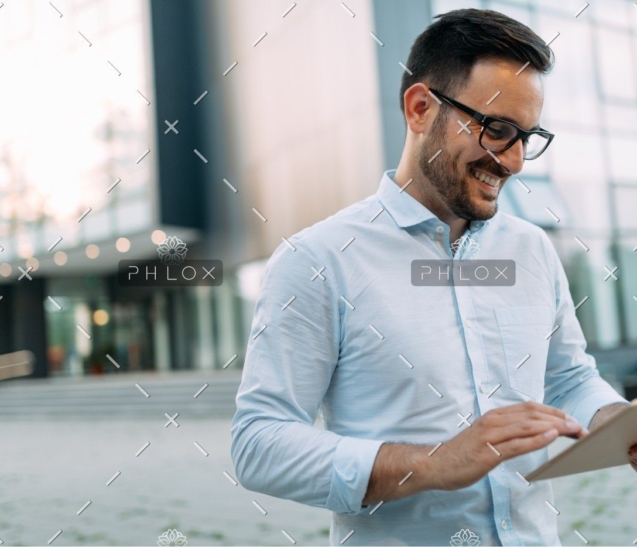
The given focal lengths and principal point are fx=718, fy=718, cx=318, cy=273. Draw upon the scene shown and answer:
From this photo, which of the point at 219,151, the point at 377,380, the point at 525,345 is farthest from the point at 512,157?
the point at 219,151

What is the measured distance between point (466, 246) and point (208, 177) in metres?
13.9

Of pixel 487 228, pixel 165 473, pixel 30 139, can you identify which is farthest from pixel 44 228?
pixel 487 228

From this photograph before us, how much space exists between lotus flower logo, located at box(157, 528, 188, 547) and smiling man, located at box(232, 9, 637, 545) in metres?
2.67

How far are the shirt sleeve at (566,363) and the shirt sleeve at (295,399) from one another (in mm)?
502

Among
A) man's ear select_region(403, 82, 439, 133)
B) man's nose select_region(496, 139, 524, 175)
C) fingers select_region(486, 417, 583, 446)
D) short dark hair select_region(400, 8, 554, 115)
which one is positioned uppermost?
short dark hair select_region(400, 8, 554, 115)

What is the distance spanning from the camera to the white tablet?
92 centimetres

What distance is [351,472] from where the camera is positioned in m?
1.05

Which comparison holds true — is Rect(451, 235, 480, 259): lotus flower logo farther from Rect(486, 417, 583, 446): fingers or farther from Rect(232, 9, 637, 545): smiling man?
Rect(486, 417, 583, 446): fingers

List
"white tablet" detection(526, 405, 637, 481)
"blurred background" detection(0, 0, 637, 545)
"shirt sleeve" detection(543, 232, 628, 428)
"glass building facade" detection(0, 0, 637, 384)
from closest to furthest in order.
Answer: "white tablet" detection(526, 405, 637, 481) < "shirt sleeve" detection(543, 232, 628, 428) < "blurred background" detection(0, 0, 637, 545) < "glass building facade" detection(0, 0, 637, 384)

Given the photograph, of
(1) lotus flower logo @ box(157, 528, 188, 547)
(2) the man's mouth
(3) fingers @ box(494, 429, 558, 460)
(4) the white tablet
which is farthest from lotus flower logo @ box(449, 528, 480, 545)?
(1) lotus flower logo @ box(157, 528, 188, 547)

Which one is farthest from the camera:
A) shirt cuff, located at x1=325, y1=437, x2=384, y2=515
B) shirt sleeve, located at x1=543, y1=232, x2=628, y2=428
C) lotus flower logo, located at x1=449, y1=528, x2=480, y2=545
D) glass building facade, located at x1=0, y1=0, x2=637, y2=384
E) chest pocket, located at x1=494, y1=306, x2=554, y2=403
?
glass building facade, located at x1=0, y1=0, x2=637, y2=384

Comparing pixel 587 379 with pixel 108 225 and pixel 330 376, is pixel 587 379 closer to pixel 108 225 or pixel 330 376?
pixel 330 376

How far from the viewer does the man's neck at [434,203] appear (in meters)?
1.39

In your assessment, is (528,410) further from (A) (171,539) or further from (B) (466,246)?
(A) (171,539)
